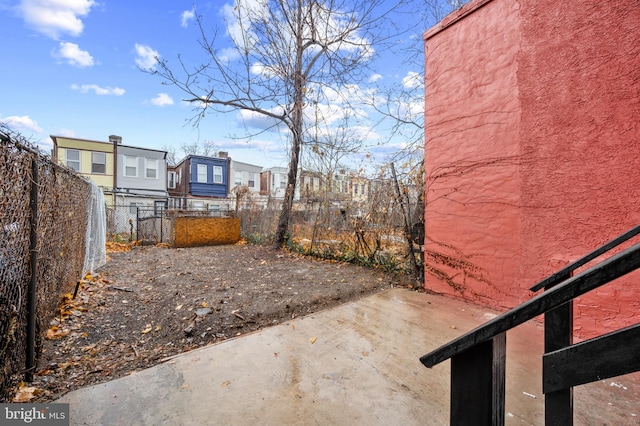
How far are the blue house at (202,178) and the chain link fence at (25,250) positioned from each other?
1652 cm

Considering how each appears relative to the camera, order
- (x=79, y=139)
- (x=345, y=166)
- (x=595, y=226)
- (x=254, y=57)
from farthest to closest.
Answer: (x=79, y=139), (x=345, y=166), (x=254, y=57), (x=595, y=226)

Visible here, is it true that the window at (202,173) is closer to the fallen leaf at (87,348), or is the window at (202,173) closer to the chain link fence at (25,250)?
the chain link fence at (25,250)

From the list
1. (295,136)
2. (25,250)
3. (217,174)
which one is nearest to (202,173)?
(217,174)

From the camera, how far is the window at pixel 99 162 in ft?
50.0

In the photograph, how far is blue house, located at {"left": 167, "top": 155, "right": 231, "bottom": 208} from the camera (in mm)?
19172

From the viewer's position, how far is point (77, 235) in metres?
4.16

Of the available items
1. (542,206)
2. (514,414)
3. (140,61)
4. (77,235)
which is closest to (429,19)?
(542,206)

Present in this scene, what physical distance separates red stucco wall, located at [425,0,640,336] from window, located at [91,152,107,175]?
18.0 m

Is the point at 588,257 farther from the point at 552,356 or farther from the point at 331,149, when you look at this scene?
the point at 331,149

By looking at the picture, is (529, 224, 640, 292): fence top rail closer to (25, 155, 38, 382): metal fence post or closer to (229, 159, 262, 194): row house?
(25, 155, 38, 382): metal fence post

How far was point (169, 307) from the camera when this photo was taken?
376 centimetres

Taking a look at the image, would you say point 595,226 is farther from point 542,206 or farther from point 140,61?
point 140,61

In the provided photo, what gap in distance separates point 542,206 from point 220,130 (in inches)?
282

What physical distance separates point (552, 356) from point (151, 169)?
19928mm
